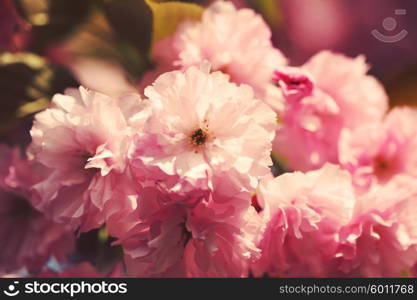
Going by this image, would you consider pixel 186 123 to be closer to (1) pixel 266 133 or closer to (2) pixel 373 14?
(1) pixel 266 133

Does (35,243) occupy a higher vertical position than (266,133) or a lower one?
lower

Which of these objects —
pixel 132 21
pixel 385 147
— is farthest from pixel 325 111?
pixel 132 21

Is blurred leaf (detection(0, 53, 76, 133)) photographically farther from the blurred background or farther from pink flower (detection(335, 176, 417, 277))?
pink flower (detection(335, 176, 417, 277))

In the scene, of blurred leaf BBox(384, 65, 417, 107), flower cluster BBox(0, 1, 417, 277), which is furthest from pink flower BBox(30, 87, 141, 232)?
blurred leaf BBox(384, 65, 417, 107)

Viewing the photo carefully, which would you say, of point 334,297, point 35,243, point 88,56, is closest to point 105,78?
point 88,56

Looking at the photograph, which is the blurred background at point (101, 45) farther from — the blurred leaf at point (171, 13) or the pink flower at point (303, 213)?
Answer: the pink flower at point (303, 213)

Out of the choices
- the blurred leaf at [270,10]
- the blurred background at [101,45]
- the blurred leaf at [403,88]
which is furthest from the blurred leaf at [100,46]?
the blurred leaf at [403,88]
